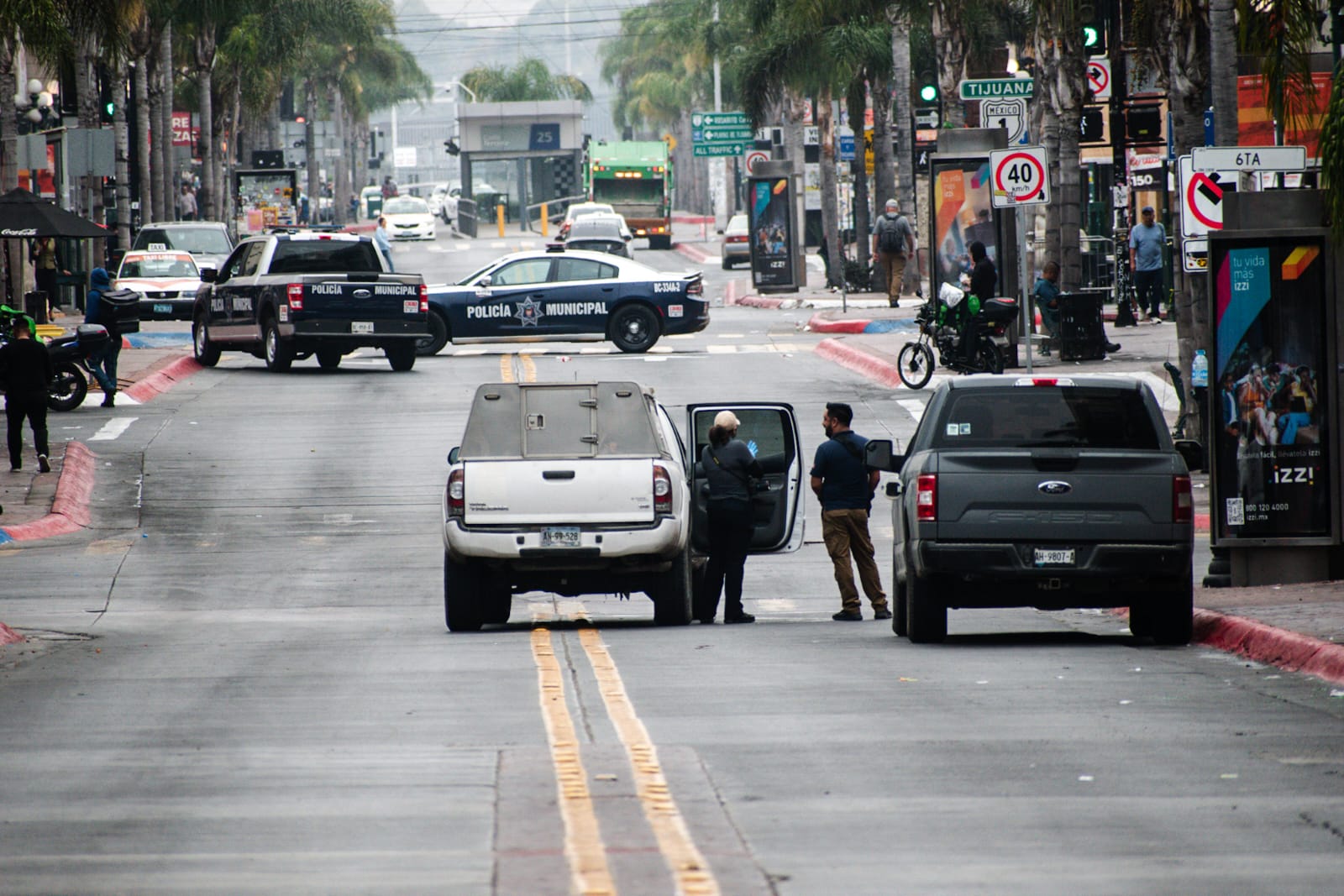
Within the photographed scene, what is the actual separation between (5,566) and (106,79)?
33.1m

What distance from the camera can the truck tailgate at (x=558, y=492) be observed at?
565 inches

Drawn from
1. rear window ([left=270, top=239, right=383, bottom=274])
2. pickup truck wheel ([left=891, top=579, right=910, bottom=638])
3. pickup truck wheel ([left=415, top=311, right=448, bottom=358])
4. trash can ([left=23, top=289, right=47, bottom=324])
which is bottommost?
pickup truck wheel ([left=891, top=579, right=910, bottom=638])

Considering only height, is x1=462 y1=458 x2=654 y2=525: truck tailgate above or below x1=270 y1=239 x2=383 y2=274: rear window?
below

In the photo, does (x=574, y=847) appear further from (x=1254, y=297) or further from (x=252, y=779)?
(x=1254, y=297)

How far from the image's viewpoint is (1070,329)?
30812mm

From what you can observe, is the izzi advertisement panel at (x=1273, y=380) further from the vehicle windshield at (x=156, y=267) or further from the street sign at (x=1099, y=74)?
the vehicle windshield at (x=156, y=267)

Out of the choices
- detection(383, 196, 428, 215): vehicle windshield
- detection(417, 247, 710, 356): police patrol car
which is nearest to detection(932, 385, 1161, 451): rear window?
detection(417, 247, 710, 356): police patrol car

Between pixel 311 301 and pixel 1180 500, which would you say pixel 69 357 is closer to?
pixel 311 301

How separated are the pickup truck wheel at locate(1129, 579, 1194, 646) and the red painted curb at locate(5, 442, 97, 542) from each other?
12.2m

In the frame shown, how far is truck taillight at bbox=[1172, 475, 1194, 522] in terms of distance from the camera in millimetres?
12672

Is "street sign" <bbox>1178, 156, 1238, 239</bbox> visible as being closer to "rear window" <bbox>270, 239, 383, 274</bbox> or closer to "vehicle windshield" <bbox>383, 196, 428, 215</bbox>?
"rear window" <bbox>270, 239, 383, 274</bbox>

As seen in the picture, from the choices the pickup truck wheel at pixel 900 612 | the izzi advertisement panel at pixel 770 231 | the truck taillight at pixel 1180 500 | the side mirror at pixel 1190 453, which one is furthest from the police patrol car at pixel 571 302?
the truck taillight at pixel 1180 500

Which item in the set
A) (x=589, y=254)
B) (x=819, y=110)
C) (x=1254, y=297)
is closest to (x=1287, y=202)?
(x=1254, y=297)

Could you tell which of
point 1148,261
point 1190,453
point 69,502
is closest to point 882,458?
point 1190,453
